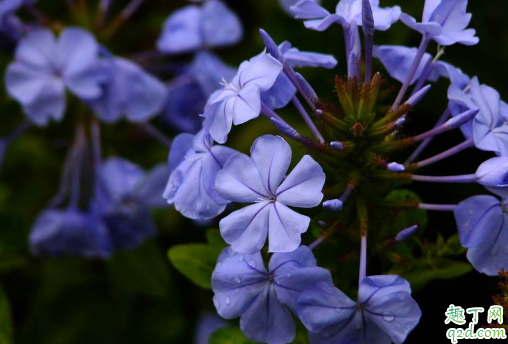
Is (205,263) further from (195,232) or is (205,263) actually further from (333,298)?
(195,232)

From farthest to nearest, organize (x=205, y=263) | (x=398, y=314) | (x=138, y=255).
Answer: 1. (x=138, y=255)
2. (x=205, y=263)
3. (x=398, y=314)

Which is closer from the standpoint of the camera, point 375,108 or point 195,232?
point 375,108

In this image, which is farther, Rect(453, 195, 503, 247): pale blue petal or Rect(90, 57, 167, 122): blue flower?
Rect(90, 57, 167, 122): blue flower

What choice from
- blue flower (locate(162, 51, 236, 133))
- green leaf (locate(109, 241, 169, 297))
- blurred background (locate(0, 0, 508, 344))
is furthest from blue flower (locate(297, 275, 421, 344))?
blue flower (locate(162, 51, 236, 133))

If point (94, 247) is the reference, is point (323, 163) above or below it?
above

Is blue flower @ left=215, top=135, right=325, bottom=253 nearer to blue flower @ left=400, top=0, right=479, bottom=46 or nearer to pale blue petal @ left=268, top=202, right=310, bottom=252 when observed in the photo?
pale blue petal @ left=268, top=202, right=310, bottom=252

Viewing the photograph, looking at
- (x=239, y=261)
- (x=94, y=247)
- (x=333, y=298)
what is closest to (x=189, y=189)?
(x=239, y=261)

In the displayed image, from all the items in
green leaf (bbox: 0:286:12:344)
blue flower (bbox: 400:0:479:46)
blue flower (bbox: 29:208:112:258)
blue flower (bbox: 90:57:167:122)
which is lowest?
blue flower (bbox: 29:208:112:258)

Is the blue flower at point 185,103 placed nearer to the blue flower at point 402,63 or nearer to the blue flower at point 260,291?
the blue flower at point 402,63
